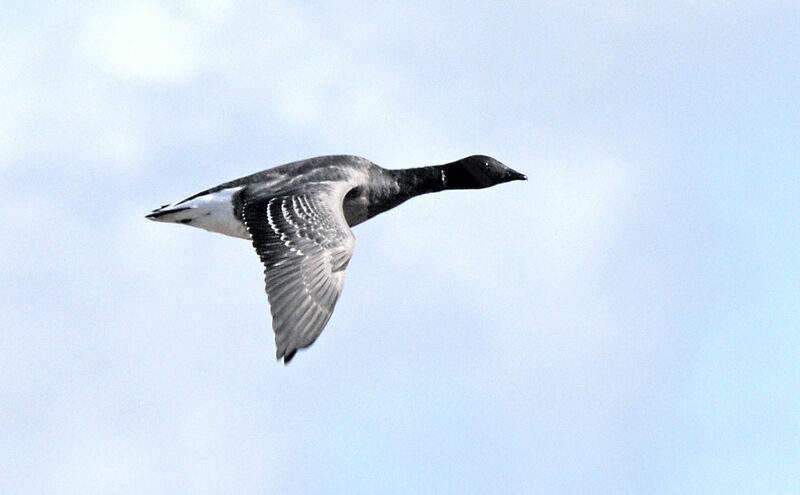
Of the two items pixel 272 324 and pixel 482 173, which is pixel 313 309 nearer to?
pixel 272 324

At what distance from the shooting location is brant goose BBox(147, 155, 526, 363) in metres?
18.8

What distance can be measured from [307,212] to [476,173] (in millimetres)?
5055

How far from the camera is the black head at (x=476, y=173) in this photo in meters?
24.7

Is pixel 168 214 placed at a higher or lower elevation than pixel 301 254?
higher

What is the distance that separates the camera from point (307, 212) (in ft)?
68.2

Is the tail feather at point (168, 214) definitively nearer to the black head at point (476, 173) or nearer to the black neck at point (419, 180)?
the black neck at point (419, 180)

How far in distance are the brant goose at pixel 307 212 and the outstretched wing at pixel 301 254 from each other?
0.01 meters

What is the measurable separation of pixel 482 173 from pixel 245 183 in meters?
4.66

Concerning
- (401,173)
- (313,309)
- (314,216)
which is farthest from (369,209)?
(313,309)

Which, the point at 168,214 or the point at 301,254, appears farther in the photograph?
the point at 168,214

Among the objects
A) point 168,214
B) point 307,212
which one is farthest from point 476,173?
point 168,214

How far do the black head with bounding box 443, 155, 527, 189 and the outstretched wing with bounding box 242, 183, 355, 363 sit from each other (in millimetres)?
3081

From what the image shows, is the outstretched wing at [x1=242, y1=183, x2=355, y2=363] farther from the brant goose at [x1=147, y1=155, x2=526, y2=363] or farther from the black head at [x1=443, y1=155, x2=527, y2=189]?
the black head at [x1=443, y1=155, x2=527, y2=189]

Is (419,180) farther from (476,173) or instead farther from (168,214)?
(168,214)
